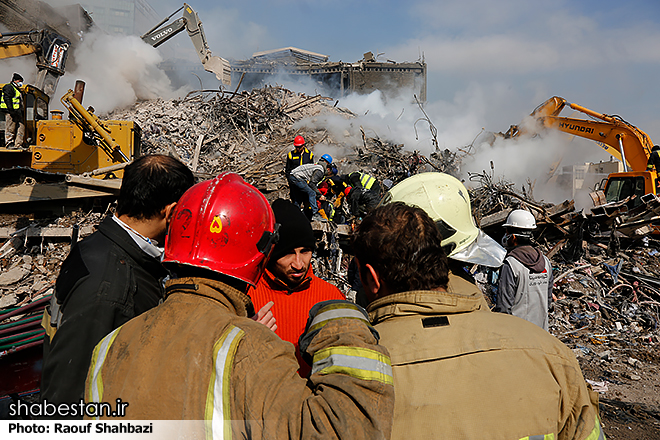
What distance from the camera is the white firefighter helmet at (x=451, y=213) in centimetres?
237

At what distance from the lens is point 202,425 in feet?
3.16

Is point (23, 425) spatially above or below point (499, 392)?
below

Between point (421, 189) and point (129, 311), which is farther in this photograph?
point (421, 189)

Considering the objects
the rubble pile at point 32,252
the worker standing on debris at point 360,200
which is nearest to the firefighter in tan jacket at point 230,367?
the rubble pile at point 32,252

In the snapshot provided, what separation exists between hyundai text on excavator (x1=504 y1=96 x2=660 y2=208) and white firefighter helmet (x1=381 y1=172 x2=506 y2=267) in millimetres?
8758

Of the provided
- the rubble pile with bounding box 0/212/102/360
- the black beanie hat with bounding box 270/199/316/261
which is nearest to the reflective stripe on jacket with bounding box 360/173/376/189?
the rubble pile with bounding box 0/212/102/360

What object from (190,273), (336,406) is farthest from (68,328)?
(336,406)

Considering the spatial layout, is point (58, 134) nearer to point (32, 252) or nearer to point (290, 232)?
point (32, 252)

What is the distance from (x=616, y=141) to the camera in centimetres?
1110

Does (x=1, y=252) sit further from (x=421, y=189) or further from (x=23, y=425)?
(x=421, y=189)

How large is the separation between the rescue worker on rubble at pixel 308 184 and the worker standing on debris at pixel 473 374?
7.17m

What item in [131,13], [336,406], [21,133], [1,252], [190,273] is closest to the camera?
[336,406]

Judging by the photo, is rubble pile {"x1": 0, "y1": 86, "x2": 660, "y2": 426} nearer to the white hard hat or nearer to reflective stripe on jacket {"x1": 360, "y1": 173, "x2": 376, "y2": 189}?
the white hard hat

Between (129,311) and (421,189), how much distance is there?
5.83 feet
